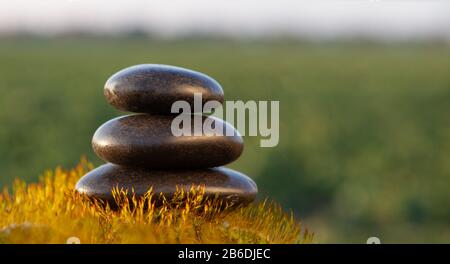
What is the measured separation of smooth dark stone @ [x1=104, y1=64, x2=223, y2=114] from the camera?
7594mm

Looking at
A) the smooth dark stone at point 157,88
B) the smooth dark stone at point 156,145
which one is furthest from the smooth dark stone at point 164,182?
the smooth dark stone at point 157,88

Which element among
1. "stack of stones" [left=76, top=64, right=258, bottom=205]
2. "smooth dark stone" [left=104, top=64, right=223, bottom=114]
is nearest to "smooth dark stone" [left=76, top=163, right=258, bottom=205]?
"stack of stones" [left=76, top=64, right=258, bottom=205]

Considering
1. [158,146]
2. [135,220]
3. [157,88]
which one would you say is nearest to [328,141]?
A: [157,88]

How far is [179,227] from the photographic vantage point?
657 cm

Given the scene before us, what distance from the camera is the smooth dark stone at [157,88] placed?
759cm

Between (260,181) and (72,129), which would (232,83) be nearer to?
(72,129)

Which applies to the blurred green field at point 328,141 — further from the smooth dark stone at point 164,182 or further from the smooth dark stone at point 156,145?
the smooth dark stone at point 156,145

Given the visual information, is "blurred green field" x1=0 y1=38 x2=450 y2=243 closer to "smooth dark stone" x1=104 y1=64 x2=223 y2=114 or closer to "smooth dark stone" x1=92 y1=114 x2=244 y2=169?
"smooth dark stone" x1=92 y1=114 x2=244 y2=169

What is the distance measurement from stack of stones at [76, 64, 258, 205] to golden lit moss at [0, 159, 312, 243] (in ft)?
0.52

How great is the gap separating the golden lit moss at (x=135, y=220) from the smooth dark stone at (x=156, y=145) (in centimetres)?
36

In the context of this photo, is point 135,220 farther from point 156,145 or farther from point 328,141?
point 328,141

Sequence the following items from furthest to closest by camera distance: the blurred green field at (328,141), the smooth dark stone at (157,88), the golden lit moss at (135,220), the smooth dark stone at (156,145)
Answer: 1. the blurred green field at (328,141)
2. the smooth dark stone at (157,88)
3. the smooth dark stone at (156,145)
4. the golden lit moss at (135,220)

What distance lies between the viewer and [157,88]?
24.9 ft
